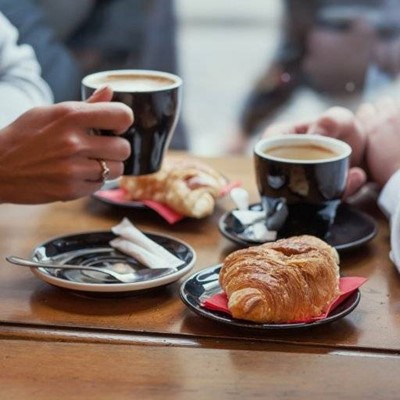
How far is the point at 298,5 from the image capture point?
2.84 meters

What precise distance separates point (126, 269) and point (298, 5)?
2048 mm

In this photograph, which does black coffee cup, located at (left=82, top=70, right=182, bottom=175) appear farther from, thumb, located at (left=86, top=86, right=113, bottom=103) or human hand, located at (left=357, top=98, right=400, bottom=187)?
human hand, located at (left=357, top=98, right=400, bottom=187)

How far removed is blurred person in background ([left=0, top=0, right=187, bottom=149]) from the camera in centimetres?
238

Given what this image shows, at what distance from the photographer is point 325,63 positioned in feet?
8.53

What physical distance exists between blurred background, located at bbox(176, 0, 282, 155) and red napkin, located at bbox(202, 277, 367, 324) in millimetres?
1853

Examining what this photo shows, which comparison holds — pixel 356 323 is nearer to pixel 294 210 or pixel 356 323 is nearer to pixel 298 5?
pixel 294 210

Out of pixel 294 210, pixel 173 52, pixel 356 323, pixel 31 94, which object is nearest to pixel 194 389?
pixel 356 323

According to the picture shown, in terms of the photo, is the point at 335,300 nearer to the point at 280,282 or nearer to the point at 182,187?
the point at 280,282

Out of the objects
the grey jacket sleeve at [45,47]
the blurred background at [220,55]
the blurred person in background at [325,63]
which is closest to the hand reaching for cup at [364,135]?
the grey jacket sleeve at [45,47]

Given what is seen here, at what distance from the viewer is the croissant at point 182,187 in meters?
1.12

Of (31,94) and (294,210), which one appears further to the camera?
(31,94)

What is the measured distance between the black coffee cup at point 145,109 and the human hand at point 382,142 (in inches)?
12.2

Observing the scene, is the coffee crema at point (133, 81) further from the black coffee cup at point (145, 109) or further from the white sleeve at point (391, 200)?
the white sleeve at point (391, 200)

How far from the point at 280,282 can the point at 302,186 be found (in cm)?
22
